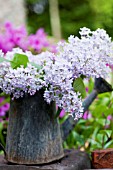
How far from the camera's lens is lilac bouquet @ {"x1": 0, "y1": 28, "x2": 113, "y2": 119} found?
118cm

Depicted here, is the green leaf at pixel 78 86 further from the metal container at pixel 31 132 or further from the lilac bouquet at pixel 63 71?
the metal container at pixel 31 132

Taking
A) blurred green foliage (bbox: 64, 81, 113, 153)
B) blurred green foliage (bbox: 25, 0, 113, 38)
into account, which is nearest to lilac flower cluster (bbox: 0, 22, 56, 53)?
blurred green foliage (bbox: 64, 81, 113, 153)

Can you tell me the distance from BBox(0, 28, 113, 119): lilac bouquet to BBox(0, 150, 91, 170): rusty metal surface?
0.63 ft

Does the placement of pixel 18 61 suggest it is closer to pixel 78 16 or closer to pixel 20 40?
pixel 20 40

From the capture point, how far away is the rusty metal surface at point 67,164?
125 cm

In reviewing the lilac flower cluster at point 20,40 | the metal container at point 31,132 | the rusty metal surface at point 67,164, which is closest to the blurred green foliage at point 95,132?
the rusty metal surface at point 67,164

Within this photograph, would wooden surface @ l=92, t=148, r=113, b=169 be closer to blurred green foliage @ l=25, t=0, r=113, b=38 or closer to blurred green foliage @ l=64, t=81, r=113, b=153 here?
blurred green foliage @ l=64, t=81, r=113, b=153

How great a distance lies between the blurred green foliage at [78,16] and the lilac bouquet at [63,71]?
48.5ft

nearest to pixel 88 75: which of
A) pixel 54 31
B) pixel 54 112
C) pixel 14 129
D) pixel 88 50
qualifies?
pixel 88 50

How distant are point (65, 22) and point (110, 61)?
15561mm

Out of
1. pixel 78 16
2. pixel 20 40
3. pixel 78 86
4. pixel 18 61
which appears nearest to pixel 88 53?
pixel 78 86

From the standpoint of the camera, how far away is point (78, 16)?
16719 millimetres

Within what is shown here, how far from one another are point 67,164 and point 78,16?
1572 centimetres

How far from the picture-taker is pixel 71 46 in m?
1.26
